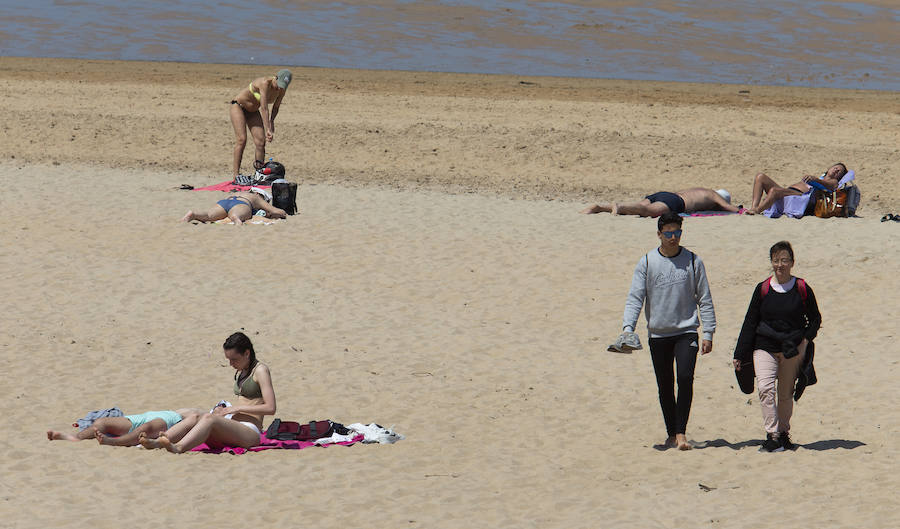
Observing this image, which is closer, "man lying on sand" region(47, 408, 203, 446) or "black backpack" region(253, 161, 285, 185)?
"man lying on sand" region(47, 408, 203, 446)

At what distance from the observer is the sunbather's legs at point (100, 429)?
820cm

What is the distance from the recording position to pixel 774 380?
26.9 feet

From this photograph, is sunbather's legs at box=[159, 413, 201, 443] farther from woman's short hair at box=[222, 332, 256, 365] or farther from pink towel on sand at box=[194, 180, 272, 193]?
pink towel on sand at box=[194, 180, 272, 193]

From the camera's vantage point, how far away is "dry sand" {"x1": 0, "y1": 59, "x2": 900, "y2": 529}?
24.7 feet

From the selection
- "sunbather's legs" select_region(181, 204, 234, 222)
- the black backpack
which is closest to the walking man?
"sunbather's legs" select_region(181, 204, 234, 222)

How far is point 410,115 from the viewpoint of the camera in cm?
2331

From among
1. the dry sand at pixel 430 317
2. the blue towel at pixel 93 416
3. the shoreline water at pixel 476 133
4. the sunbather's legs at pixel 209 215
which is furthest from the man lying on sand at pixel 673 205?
the blue towel at pixel 93 416

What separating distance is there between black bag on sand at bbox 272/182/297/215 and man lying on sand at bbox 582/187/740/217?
3505 millimetres

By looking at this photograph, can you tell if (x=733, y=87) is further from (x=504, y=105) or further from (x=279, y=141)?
(x=279, y=141)

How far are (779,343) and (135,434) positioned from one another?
402cm

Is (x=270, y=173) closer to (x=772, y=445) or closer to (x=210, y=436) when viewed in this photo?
(x=210, y=436)

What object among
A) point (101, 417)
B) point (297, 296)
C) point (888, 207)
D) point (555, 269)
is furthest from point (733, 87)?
point (101, 417)

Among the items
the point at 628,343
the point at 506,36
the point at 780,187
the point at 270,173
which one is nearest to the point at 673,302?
the point at 628,343

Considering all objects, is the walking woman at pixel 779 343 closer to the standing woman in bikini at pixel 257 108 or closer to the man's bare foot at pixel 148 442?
the man's bare foot at pixel 148 442
